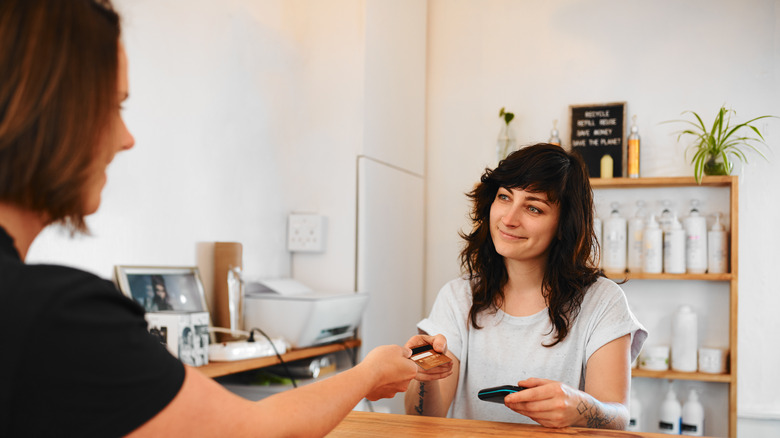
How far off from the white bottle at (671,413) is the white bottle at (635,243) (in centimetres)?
56

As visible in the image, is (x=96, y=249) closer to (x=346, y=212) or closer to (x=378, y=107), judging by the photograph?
(x=346, y=212)

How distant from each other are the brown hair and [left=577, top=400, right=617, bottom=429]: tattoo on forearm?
1.10 m

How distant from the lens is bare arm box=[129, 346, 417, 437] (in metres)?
0.62

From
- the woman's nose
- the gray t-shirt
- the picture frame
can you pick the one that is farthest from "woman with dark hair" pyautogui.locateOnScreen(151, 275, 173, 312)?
the woman's nose

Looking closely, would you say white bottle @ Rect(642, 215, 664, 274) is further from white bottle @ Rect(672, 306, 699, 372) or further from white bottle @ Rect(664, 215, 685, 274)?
white bottle @ Rect(672, 306, 699, 372)

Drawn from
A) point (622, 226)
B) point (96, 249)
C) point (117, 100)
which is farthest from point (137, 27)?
point (622, 226)

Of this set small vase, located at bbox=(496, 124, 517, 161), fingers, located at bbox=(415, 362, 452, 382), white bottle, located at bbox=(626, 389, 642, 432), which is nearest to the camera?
fingers, located at bbox=(415, 362, 452, 382)

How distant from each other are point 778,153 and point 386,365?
2.73 m

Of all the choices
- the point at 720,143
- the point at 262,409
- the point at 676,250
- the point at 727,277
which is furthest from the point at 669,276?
the point at 262,409

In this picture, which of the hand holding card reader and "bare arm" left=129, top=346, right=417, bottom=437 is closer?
"bare arm" left=129, top=346, right=417, bottom=437

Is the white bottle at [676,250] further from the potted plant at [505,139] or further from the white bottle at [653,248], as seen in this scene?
the potted plant at [505,139]

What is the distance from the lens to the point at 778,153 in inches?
118

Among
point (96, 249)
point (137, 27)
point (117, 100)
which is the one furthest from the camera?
point (137, 27)

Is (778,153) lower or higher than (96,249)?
higher
